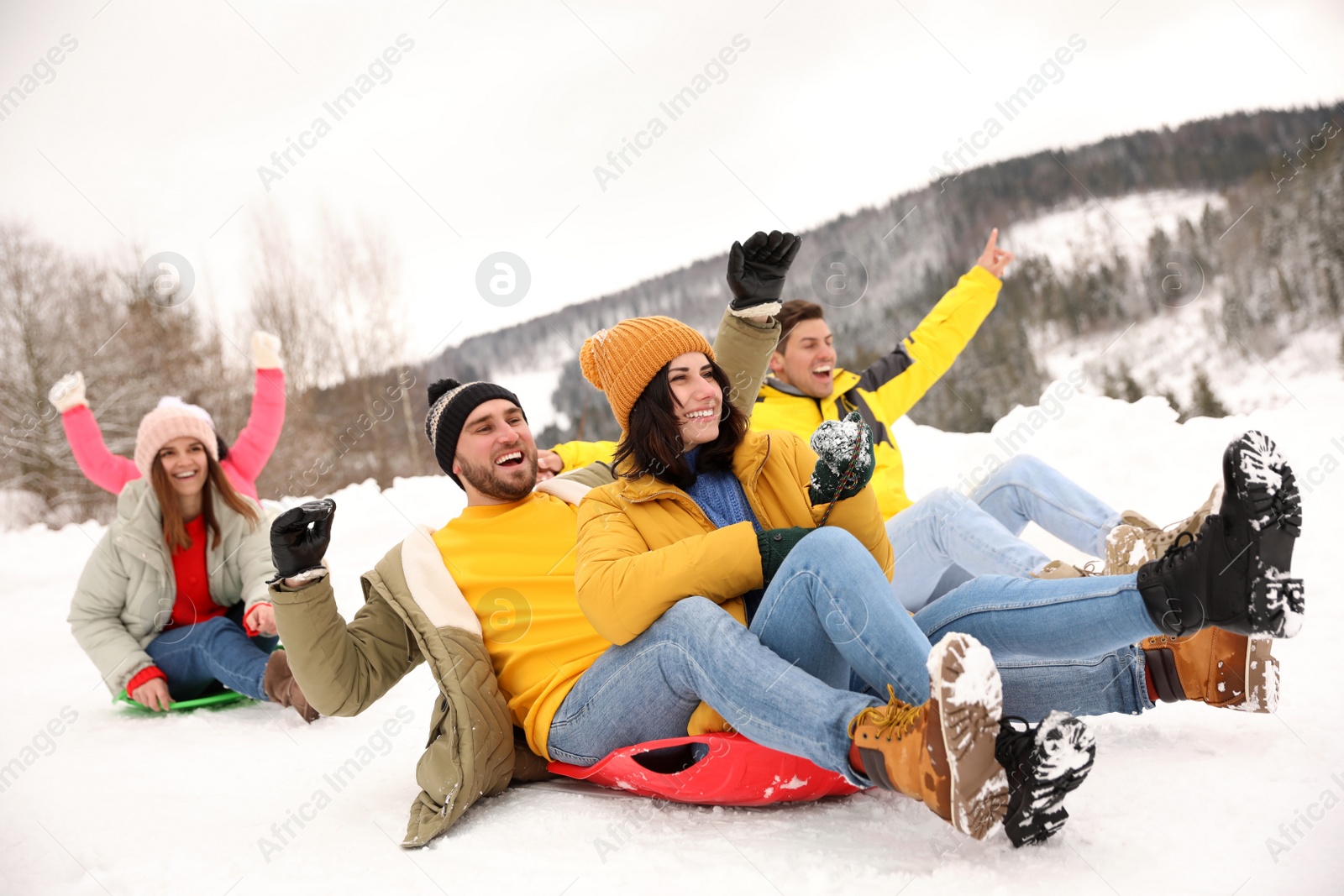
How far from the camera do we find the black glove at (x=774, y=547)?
6.37 ft

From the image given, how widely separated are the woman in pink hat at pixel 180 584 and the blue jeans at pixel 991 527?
7.93 feet

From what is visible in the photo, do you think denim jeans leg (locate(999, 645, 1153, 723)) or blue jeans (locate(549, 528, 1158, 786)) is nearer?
blue jeans (locate(549, 528, 1158, 786))

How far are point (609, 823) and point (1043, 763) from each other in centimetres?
99

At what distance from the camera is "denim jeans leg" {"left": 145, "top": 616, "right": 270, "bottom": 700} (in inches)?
140

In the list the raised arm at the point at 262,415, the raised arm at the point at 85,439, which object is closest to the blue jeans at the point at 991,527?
the raised arm at the point at 262,415

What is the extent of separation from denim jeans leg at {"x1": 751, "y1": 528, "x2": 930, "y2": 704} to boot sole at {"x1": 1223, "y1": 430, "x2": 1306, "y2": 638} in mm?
587

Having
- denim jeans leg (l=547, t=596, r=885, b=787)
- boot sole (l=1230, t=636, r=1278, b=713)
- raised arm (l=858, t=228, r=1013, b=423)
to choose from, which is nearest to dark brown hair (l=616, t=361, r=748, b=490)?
denim jeans leg (l=547, t=596, r=885, b=787)

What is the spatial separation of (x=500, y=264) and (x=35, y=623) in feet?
13.2

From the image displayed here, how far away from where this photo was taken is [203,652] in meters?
3.62

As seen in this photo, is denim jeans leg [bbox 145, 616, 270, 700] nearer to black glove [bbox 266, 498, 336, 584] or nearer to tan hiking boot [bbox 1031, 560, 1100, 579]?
black glove [bbox 266, 498, 336, 584]

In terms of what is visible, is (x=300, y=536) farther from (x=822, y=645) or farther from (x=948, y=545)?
(x=948, y=545)

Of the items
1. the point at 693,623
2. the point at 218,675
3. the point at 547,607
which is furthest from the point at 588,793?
the point at 218,675

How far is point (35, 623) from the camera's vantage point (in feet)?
19.2

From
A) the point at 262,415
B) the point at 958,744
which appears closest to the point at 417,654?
the point at 958,744
